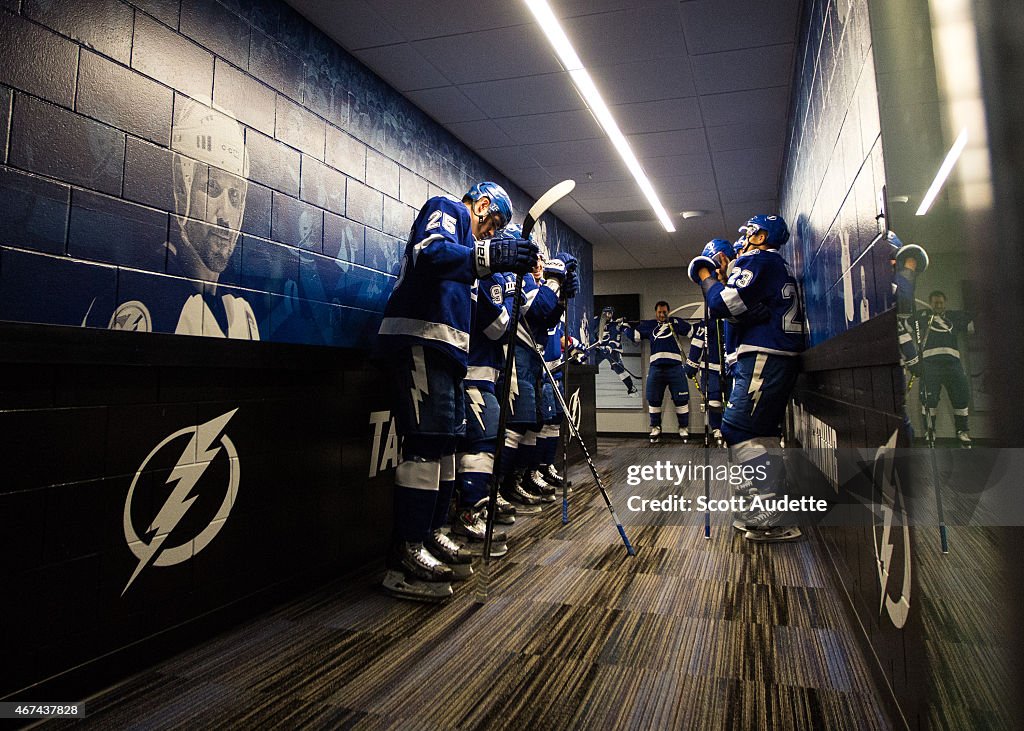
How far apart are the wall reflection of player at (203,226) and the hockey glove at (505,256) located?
3.04 ft

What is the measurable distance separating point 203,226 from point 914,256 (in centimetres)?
213

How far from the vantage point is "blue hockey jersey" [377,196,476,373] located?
85.9 inches

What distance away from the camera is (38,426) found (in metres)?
1.38

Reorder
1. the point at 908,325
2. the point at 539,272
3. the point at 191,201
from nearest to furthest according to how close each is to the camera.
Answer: the point at 908,325, the point at 191,201, the point at 539,272

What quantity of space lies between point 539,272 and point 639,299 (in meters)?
5.68

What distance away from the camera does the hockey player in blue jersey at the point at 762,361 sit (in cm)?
292

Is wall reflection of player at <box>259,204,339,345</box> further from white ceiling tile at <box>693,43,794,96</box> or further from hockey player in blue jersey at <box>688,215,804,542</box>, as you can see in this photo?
white ceiling tile at <box>693,43,794,96</box>

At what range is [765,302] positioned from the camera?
9.70ft

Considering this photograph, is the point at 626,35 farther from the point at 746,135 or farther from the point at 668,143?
the point at 746,135

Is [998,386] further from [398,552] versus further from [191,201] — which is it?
[191,201]

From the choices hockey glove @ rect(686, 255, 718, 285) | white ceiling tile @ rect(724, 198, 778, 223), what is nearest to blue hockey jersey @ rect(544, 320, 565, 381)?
hockey glove @ rect(686, 255, 718, 285)

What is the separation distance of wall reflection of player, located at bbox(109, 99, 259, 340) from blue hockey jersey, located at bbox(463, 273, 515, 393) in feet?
3.52

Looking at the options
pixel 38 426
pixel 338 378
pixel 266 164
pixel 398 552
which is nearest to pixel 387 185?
pixel 266 164

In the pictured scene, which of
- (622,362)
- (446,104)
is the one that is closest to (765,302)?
(446,104)
